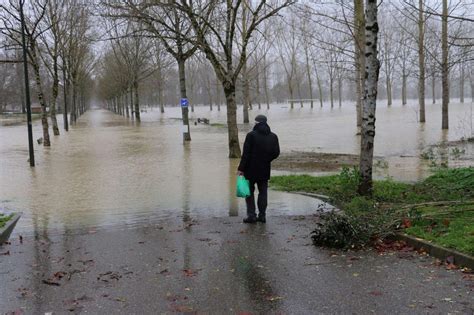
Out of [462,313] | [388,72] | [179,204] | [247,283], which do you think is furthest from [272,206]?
[388,72]

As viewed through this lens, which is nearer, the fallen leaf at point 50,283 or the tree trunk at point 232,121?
the fallen leaf at point 50,283

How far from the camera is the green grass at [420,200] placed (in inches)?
242

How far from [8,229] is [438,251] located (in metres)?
6.11

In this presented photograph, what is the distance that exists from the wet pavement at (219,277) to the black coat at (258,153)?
91cm

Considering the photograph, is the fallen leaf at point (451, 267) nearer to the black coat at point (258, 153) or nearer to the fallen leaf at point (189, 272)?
the fallen leaf at point (189, 272)

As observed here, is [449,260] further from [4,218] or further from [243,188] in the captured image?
[4,218]

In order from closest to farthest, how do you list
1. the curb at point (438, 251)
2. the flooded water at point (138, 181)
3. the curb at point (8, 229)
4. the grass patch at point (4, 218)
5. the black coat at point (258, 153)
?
1. the curb at point (438, 251)
2. the curb at point (8, 229)
3. the black coat at point (258, 153)
4. the grass patch at point (4, 218)
5. the flooded water at point (138, 181)

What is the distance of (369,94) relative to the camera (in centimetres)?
870

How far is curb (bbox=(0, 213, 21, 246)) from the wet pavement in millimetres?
225

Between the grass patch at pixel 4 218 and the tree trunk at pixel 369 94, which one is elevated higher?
the tree trunk at pixel 369 94

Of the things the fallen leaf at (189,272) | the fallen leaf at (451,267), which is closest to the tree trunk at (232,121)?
the fallen leaf at (189,272)

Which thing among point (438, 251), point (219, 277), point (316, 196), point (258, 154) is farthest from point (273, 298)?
point (316, 196)

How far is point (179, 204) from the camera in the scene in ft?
32.7

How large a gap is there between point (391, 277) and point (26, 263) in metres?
4.19
